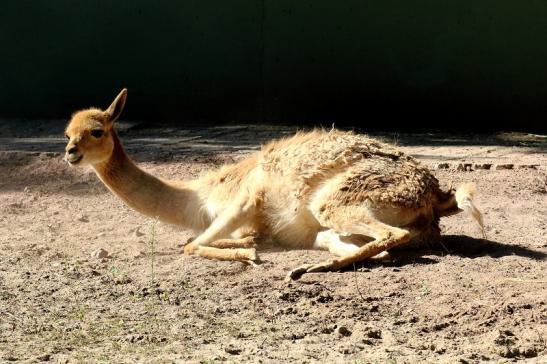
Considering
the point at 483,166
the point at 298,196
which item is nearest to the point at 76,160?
the point at 298,196

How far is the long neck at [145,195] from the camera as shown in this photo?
7.60 metres

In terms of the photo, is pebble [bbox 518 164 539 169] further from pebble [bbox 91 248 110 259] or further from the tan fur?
pebble [bbox 91 248 110 259]

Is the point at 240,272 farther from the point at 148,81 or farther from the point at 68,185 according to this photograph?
the point at 148,81

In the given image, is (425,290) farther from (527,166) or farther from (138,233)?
(527,166)

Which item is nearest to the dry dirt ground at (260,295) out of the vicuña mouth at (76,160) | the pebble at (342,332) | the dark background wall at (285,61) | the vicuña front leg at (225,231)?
the pebble at (342,332)

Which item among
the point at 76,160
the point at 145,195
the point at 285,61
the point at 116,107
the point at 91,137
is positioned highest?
the point at 285,61

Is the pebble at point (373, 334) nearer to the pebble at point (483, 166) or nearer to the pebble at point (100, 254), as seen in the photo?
the pebble at point (100, 254)

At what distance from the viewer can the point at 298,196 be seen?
7.01 m

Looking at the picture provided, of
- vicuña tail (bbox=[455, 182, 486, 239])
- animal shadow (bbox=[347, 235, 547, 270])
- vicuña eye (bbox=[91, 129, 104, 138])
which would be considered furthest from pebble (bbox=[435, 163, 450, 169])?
vicuña eye (bbox=[91, 129, 104, 138])

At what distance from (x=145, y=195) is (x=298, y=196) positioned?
4.47 ft

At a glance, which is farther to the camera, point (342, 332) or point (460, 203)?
point (460, 203)

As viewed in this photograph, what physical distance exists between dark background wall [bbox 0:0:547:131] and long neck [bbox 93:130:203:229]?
5374 mm

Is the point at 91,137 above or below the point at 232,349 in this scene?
above

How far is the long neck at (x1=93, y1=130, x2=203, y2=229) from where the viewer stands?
24.9ft
